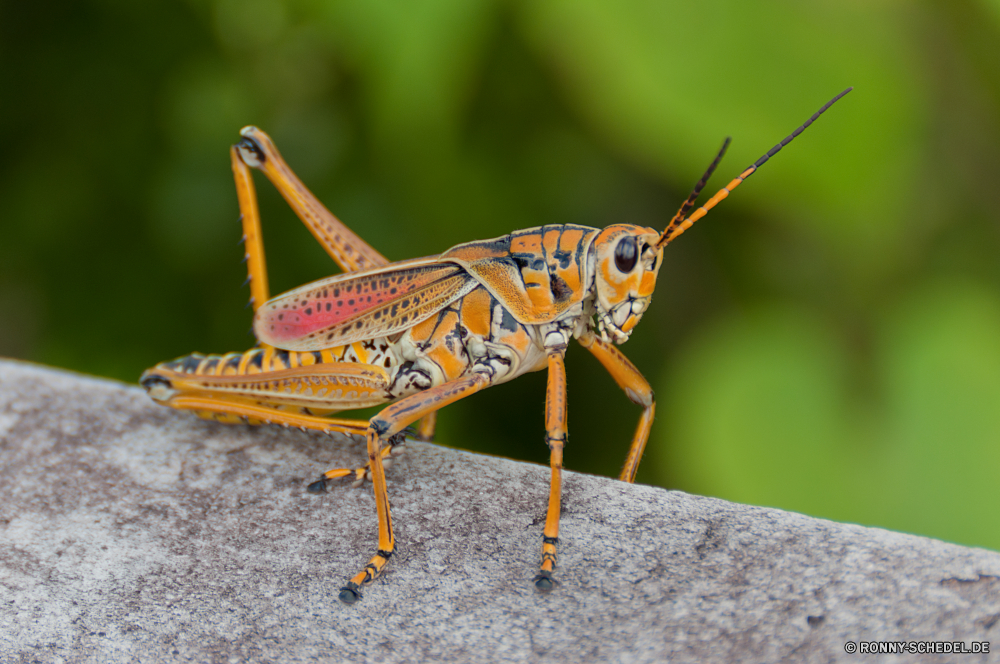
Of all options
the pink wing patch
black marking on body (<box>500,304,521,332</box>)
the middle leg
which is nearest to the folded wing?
the pink wing patch

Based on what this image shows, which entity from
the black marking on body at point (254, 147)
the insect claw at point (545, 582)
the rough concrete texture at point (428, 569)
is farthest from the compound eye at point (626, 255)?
the black marking on body at point (254, 147)

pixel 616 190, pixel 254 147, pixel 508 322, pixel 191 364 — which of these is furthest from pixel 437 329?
pixel 616 190

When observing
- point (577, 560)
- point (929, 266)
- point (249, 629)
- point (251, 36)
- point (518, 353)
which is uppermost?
point (251, 36)

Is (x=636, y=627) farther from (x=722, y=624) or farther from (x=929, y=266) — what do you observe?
(x=929, y=266)

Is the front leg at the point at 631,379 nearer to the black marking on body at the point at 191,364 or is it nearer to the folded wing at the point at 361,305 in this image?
the folded wing at the point at 361,305

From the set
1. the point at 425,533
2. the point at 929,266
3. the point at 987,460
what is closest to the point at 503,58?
the point at 929,266

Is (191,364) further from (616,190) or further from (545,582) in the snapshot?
(616,190)
